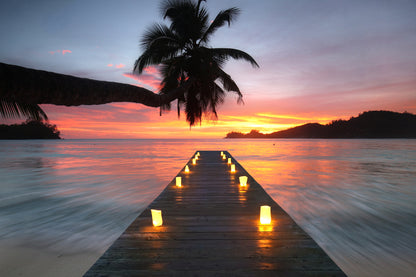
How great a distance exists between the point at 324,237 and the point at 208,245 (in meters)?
4.16

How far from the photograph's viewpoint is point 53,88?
165 centimetres

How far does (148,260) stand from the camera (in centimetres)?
275

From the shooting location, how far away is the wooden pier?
101 inches

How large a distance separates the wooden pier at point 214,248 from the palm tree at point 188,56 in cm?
228

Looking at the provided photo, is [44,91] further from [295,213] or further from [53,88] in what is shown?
[295,213]

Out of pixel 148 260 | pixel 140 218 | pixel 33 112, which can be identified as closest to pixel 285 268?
pixel 148 260

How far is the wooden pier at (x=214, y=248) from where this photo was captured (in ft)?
8.38

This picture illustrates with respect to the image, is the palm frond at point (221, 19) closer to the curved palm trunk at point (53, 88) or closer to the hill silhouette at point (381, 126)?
the curved palm trunk at point (53, 88)

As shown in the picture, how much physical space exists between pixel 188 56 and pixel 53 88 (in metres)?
4.06

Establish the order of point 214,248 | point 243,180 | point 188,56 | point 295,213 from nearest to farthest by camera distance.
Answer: point 214,248 → point 188,56 → point 243,180 → point 295,213

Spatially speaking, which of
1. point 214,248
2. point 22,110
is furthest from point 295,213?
point 22,110

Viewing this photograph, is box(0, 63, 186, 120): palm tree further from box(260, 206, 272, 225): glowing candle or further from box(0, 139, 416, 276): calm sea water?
box(0, 139, 416, 276): calm sea water

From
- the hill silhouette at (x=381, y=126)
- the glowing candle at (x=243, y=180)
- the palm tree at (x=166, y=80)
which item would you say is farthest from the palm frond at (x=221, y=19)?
the hill silhouette at (x=381, y=126)

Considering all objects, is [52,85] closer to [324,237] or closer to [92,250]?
[92,250]
